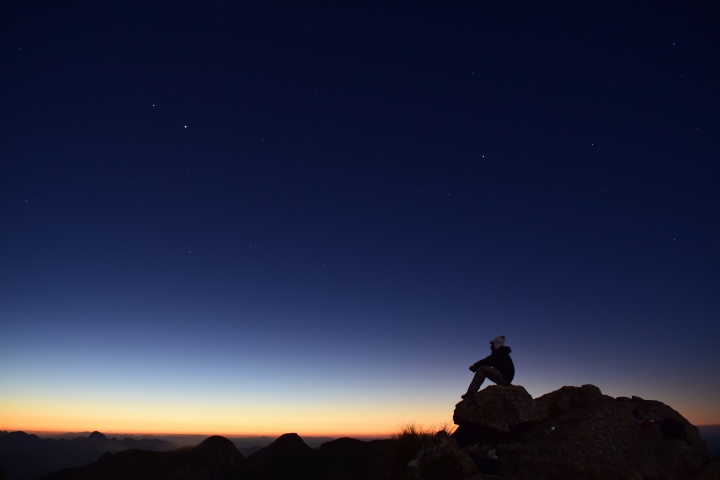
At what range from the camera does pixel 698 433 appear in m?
14.7

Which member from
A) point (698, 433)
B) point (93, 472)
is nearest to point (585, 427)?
point (698, 433)

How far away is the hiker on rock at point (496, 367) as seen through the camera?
16.4m

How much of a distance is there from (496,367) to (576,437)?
3.87 meters

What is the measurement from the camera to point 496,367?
→ 658 inches

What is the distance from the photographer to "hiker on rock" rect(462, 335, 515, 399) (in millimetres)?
16406

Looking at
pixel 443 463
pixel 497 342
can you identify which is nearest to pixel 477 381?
pixel 497 342

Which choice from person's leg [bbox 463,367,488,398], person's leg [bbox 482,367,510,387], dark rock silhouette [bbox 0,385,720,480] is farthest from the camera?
person's leg [bbox 482,367,510,387]

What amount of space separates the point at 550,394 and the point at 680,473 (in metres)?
4.80

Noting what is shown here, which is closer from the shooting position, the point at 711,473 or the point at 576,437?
the point at 711,473

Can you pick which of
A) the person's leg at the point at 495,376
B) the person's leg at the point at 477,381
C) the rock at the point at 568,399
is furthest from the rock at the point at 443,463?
the rock at the point at 568,399

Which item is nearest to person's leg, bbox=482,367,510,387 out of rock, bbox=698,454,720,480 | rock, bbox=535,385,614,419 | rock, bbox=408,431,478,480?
rock, bbox=535,385,614,419

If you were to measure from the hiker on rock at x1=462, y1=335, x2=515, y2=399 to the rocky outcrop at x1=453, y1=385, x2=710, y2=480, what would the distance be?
2.06 feet

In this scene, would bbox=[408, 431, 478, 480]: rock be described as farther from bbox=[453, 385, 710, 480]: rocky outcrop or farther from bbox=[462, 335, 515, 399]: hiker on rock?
bbox=[462, 335, 515, 399]: hiker on rock

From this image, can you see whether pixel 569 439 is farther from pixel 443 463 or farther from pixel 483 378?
pixel 443 463
